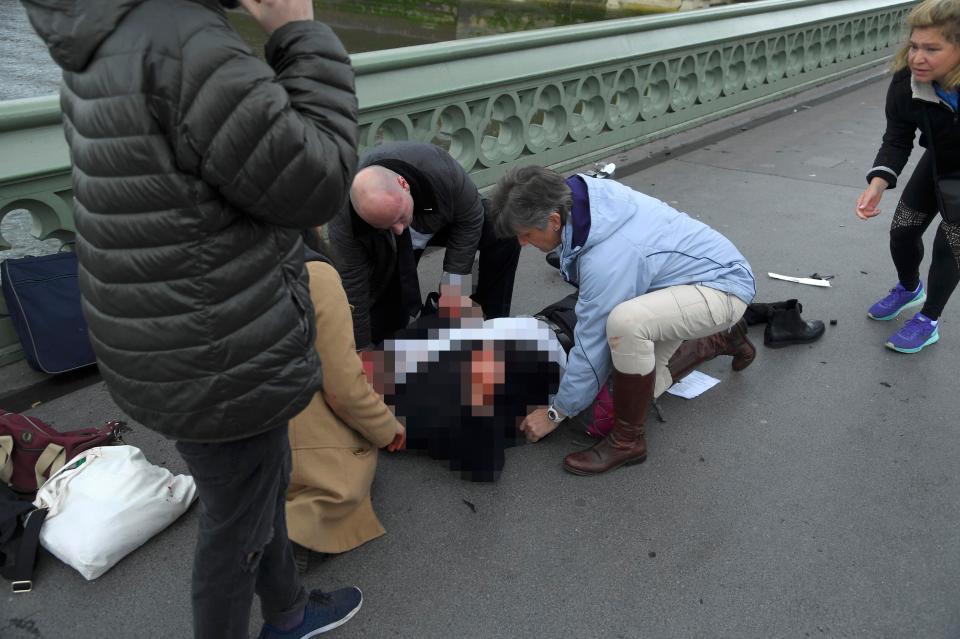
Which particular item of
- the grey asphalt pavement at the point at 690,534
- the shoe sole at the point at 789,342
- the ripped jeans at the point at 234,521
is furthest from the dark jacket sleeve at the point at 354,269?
the shoe sole at the point at 789,342

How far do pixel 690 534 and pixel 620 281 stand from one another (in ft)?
3.01

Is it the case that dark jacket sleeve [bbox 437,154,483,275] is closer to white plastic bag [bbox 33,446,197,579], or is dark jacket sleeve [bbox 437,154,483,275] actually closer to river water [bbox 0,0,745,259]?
white plastic bag [bbox 33,446,197,579]

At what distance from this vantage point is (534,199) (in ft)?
8.59

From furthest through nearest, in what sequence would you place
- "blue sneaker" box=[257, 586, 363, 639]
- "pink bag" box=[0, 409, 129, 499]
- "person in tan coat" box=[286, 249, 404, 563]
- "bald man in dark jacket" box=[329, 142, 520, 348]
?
"bald man in dark jacket" box=[329, 142, 520, 348] < "pink bag" box=[0, 409, 129, 499] < "person in tan coat" box=[286, 249, 404, 563] < "blue sneaker" box=[257, 586, 363, 639]

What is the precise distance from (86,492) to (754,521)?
224 centimetres

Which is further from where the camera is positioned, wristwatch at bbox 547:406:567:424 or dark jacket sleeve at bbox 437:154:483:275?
dark jacket sleeve at bbox 437:154:483:275

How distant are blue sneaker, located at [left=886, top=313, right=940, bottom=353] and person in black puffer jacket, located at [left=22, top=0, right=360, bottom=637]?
326cm

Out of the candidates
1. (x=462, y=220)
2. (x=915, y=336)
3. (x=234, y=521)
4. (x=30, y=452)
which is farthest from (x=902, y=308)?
(x=30, y=452)

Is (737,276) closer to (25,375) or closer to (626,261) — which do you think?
(626,261)

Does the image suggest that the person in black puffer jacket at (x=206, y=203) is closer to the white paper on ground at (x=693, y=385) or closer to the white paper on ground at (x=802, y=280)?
the white paper on ground at (x=693, y=385)

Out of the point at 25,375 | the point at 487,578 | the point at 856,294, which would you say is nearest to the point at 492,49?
the point at 856,294

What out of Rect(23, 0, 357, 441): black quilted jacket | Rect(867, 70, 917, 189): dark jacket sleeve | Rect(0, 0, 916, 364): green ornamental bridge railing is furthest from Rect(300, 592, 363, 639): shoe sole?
Rect(867, 70, 917, 189): dark jacket sleeve

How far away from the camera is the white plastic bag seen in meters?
2.21

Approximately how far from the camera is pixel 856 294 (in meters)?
4.29
